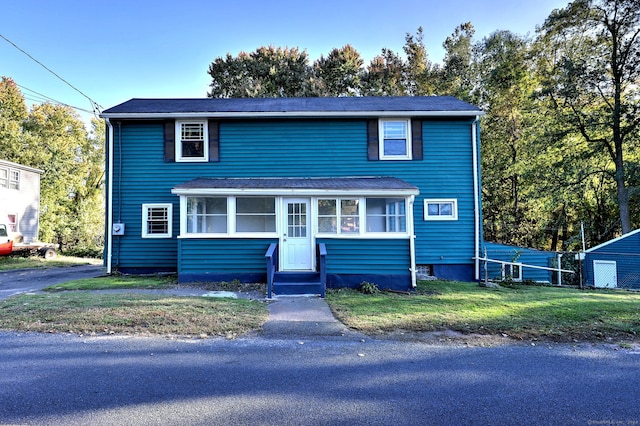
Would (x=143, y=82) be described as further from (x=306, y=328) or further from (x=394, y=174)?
(x=306, y=328)

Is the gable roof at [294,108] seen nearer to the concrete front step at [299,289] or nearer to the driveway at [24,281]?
the driveway at [24,281]

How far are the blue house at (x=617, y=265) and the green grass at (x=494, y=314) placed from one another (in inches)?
240

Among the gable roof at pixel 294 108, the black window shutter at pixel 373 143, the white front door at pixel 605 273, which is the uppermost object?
the gable roof at pixel 294 108

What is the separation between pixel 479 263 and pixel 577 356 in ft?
22.2

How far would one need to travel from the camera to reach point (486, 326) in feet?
17.9

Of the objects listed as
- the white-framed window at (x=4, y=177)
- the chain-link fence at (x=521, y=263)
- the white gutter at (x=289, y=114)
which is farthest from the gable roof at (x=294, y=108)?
the white-framed window at (x=4, y=177)

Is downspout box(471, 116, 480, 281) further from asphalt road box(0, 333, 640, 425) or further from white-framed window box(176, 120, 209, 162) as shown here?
white-framed window box(176, 120, 209, 162)

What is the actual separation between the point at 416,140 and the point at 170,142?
8.00 m

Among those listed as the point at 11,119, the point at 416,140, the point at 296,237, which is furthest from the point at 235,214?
the point at 11,119

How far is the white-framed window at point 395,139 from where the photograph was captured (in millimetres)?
11000

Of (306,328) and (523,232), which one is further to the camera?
(523,232)

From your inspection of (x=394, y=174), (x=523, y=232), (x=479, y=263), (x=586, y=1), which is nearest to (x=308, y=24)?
(x=394, y=174)

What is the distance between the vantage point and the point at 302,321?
5.84 meters

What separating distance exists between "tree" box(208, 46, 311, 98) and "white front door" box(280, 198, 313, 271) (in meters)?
17.3
